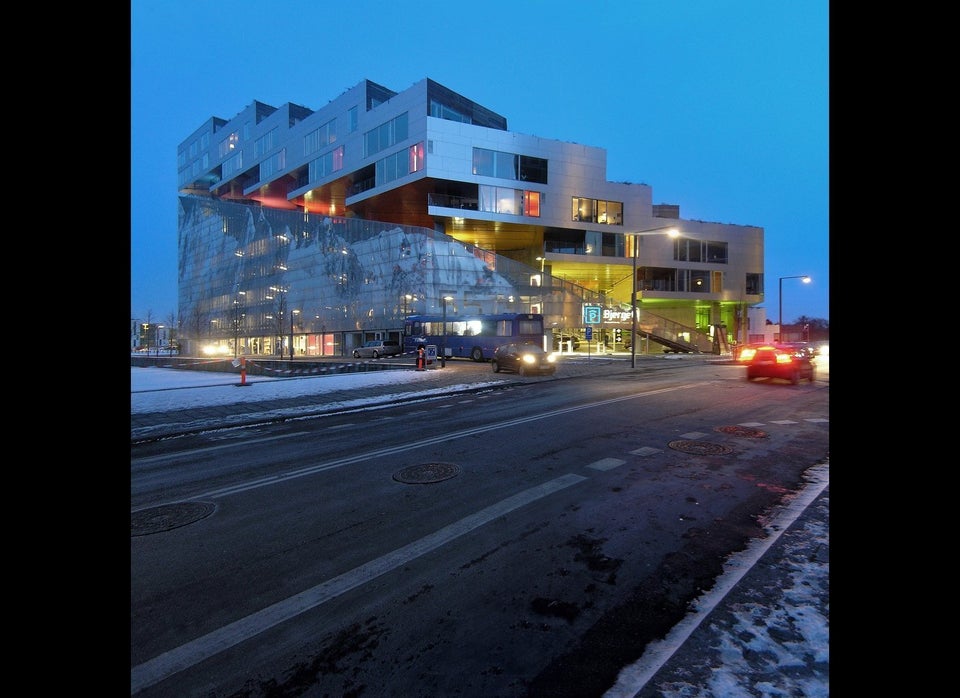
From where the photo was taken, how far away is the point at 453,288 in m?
45.8

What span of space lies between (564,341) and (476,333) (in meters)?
16.6

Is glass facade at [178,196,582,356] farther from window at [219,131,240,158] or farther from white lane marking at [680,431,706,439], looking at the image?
white lane marking at [680,431,706,439]

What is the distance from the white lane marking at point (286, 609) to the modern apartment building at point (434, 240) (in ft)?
130

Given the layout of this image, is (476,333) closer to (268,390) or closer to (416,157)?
(268,390)

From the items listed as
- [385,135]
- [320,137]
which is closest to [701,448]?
[385,135]

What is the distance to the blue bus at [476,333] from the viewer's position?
31.0 m

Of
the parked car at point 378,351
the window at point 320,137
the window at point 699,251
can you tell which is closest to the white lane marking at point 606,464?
the parked car at point 378,351

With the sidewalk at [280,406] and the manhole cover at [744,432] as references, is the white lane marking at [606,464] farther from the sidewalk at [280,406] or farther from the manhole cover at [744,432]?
the sidewalk at [280,406]

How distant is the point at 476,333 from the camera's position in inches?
1336

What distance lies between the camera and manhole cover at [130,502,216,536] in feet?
15.8

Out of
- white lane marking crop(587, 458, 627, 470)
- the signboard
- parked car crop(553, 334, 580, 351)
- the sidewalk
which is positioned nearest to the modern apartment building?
parked car crop(553, 334, 580, 351)

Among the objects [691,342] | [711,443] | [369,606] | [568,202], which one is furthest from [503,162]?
[369,606]

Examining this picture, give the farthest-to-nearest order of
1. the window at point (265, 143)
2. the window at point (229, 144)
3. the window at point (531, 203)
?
the window at point (229, 144)
the window at point (265, 143)
the window at point (531, 203)
